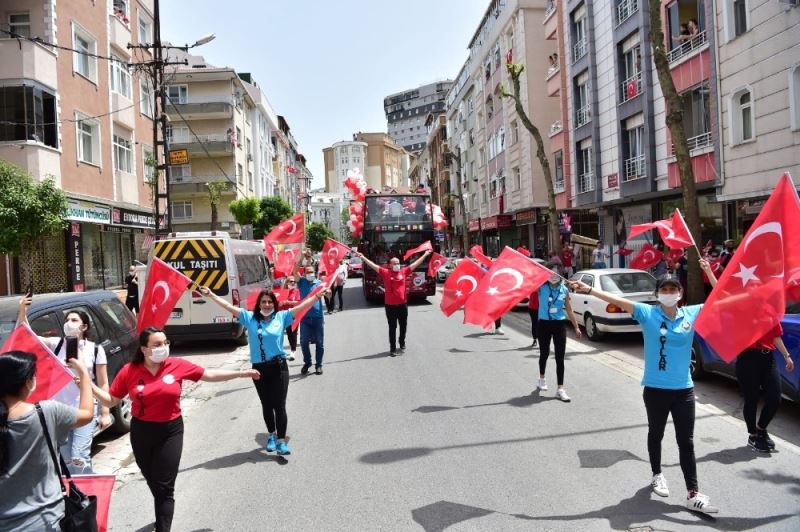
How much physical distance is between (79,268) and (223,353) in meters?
11.9

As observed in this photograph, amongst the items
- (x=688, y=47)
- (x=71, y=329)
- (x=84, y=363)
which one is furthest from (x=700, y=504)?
(x=688, y=47)

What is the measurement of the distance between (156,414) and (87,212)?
783 inches

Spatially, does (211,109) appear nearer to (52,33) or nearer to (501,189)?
(501,189)

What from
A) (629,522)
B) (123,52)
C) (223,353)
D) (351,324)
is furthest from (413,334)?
(123,52)

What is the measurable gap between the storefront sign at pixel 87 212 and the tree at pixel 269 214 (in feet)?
80.9

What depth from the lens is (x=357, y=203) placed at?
73.8 feet

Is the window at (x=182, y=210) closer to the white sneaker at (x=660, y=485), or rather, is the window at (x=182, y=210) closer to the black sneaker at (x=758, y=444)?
the black sneaker at (x=758, y=444)

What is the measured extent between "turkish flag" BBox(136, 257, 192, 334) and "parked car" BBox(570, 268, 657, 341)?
8.42 meters

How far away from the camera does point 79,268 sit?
71.7ft

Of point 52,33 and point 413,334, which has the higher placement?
point 52,33

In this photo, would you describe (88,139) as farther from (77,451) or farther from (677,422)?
(677,422)

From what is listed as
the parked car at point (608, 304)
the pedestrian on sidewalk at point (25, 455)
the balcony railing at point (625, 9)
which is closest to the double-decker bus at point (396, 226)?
the parked car at point (608, 304)

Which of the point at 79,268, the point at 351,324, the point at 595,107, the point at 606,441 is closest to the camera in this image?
the point at 606,441

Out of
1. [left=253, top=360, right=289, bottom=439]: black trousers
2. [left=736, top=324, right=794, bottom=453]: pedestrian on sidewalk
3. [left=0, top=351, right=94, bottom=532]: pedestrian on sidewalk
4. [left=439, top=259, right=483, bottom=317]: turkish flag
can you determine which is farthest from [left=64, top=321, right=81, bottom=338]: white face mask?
[left=439, top=259, right=483, bottom=317]: turkish flag
